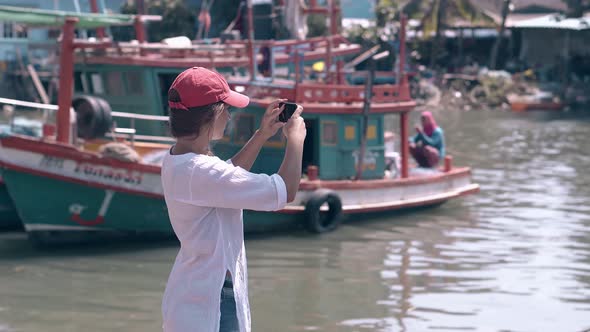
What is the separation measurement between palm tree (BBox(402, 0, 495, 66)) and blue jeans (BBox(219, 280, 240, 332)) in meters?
34.1

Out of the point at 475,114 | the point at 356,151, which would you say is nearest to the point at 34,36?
the point at 475,114

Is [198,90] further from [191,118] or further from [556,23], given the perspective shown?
[556,23]

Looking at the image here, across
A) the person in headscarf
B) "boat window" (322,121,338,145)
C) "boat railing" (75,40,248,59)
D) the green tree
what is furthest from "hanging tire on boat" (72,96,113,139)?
the green tree

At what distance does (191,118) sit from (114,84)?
39.1 feet

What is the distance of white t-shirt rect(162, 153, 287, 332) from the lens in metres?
3.39

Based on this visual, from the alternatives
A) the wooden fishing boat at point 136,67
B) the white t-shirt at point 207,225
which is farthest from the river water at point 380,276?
the white t-shirt at point 207,225

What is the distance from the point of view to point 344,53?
63.0 ft

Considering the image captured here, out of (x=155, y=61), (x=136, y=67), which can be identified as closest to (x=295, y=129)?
(x=155, y=61)

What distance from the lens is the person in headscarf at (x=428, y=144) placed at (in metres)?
15.3

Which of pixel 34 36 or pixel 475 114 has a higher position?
pixel 34 36

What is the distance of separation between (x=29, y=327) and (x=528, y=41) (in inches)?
1354

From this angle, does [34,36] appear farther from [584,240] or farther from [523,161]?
[584,240]

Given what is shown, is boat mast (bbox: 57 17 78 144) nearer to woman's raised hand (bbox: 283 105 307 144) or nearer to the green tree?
woman's raised hand (bbox: 283 105 307 144)

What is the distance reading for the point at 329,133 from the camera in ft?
43.7
